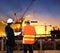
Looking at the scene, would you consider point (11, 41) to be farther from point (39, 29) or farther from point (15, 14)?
point (15, 14)

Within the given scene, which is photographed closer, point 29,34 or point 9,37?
point 9,37

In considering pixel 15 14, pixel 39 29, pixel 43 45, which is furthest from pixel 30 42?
pixel 15 14

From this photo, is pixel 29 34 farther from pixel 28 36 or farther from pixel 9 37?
pixel 9 37

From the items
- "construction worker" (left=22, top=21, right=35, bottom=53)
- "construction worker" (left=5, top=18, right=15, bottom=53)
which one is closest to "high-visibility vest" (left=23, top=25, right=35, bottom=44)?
"construction worker" (left=22, top=21, right=35, bottom=53)

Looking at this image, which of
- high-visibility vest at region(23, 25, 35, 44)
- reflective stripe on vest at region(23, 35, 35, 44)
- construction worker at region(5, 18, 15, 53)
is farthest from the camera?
reflective stripe on vest at region(23, 35, 35, 44)

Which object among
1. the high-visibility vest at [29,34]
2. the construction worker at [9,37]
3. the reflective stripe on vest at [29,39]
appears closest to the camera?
the construction worker at [9,37]

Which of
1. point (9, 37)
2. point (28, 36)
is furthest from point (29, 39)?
point (9, 37)

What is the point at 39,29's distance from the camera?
77.0ft

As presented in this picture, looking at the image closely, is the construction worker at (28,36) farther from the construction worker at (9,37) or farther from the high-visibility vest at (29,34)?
the construction worker at (9,37)

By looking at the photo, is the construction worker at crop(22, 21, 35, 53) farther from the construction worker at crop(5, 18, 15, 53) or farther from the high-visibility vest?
the construction worker at crop(5, 18, 15, 53)

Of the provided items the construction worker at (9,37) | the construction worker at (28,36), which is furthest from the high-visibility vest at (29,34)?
the construction worker at (9,37)

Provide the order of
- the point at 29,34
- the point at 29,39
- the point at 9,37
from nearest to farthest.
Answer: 1. the point at 9,37
2. the point at 29,34
3. the point at 29,39

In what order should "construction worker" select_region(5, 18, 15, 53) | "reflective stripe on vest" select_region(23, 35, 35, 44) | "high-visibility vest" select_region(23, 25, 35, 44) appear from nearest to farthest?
"construction worker" select_region(5, 18, 15, 53) < "high-visibility vest" select_region(23, 25, 35, 44) < "reflective stripe on vest" select_region(23, 35, 35, 44)

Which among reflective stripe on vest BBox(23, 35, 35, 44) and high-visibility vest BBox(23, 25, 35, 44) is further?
reflective stripe on vest BBox(23, 35, 35, 44)
